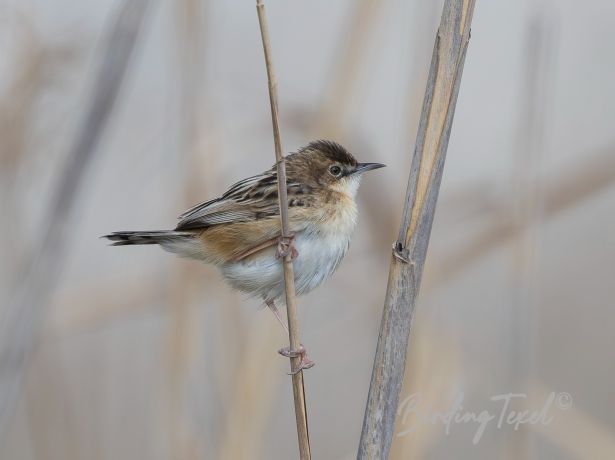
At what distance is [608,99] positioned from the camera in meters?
4.18

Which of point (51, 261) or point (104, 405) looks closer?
point (51, 261)

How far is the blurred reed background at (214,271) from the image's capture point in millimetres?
2961

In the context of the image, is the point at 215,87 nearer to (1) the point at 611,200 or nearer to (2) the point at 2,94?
(2) the point at 2,94

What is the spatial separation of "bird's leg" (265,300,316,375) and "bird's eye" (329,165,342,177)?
0.59 meters

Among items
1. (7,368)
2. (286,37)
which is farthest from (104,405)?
(286,37)

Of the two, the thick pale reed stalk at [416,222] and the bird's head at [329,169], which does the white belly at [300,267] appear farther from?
the thick pale reed stalk at [416,222]

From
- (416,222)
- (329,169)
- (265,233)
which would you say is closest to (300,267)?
(265,233)

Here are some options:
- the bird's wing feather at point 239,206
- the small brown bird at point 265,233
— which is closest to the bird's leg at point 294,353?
the small brown bird at point 265,233

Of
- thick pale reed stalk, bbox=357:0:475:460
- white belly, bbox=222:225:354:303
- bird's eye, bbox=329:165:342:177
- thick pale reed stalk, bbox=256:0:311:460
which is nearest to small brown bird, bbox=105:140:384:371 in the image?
white belly, bbox=222:225:354:303

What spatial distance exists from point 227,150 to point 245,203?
0.29 meters

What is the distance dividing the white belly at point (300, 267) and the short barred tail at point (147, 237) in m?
0.26

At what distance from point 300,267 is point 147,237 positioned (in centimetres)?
59
